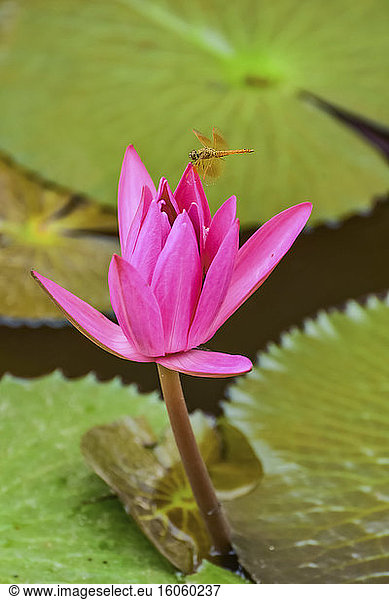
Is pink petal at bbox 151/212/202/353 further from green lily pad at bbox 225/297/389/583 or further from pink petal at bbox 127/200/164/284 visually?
green lily pad at bbox 225/297/389/583

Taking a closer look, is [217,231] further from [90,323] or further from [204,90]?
[204,90]

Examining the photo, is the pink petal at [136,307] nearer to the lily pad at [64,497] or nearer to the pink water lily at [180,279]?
the pink water lily at [180,279]

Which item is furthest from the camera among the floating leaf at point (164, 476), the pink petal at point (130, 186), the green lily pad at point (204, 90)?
the green lily pad at point (204, 90)

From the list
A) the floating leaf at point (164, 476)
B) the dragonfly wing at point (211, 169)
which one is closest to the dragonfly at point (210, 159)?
the dragonfly wing at point (211, 169)

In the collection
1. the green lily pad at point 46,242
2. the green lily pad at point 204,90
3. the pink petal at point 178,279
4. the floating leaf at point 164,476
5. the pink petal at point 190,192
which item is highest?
the green lily pad at point 204,90

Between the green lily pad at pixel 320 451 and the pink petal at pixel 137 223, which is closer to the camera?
the pink petal at pixel 137 223

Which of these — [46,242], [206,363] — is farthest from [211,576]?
A: [46,242]

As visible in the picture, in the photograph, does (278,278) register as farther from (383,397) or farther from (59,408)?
(59,408)
